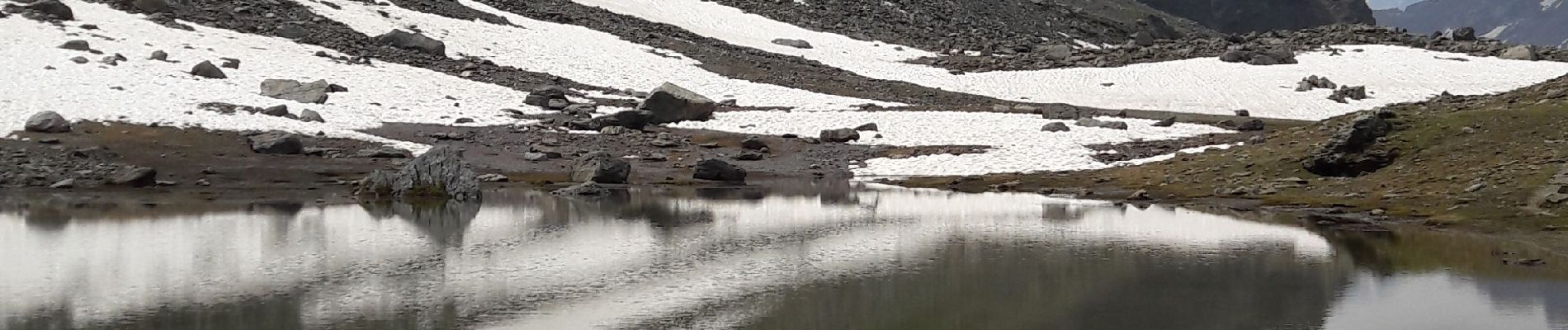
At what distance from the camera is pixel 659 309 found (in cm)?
2270

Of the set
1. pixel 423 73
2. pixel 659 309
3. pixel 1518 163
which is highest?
pixel 423 73

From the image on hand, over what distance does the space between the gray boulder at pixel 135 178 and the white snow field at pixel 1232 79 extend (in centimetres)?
5763

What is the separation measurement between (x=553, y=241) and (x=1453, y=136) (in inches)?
1245

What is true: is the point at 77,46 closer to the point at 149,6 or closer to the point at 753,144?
the point at 149,6

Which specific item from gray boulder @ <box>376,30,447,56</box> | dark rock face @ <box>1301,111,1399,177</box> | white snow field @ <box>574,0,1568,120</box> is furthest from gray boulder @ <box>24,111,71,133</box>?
white snow field @ <box>574,0,1568,120</box>

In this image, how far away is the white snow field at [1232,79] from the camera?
286 ft

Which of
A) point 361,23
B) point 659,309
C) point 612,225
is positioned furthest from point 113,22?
point 659,309

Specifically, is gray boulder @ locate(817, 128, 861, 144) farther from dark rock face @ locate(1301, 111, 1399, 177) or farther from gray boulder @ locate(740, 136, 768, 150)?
dark rock face @ locate(1301, 111, 1399, 177)

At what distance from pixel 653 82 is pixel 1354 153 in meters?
51.3

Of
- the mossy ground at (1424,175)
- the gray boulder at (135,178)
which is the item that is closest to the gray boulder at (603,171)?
the mossy ground at (1424,175)

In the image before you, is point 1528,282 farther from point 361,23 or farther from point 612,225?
point 361,23

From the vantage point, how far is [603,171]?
53562 mm

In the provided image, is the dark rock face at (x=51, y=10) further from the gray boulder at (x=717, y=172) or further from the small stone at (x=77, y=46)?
the gray boulder at (x=717, y=172)

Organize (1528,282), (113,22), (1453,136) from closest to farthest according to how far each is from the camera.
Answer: (1528,282) < (1453,136) < (113,22)
